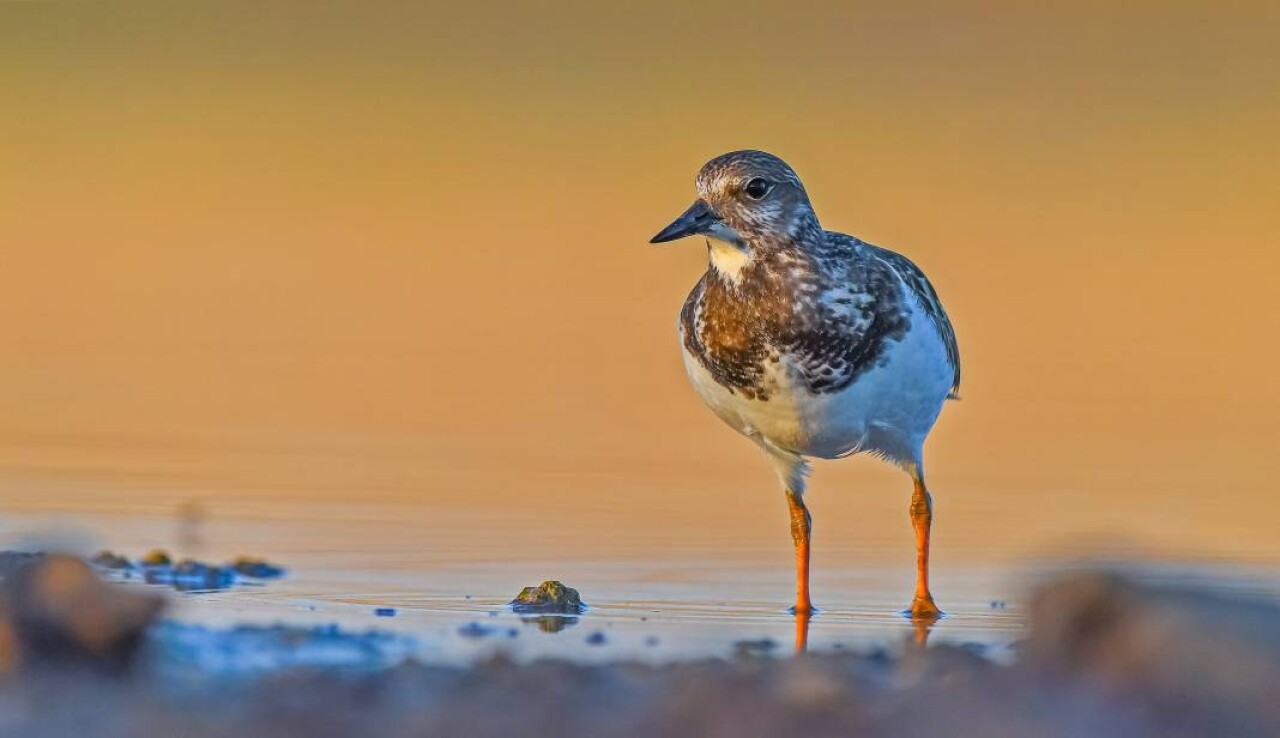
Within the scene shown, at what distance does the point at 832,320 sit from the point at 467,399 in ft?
13.7

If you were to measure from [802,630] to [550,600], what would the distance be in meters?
0.75

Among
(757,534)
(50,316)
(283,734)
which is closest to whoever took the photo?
(283,734)

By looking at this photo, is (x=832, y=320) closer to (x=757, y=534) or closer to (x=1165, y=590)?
(x=757, y=534)

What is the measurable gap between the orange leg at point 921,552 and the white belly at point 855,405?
222 millimetres

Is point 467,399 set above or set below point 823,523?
above

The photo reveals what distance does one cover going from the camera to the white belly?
6.81m

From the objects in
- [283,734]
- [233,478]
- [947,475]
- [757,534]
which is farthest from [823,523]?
[283,734]

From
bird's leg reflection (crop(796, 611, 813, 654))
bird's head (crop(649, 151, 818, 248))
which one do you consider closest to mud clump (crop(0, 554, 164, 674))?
bird's leg reflection (crop(796, 611, 813, 654))

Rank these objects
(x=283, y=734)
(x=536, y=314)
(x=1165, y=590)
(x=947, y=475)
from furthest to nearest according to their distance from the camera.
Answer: (x=536, y=314)
(x=947, y=475)
(x=1165, y=590)
(x=283, y=734)

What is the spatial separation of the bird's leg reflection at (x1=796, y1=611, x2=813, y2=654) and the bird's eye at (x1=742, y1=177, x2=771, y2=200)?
4.71 feet

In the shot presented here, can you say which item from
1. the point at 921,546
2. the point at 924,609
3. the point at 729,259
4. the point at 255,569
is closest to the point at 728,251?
the point at 729,259

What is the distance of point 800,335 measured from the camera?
679cm

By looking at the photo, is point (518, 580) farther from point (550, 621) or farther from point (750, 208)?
point (750, 208)

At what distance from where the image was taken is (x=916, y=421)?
7.18m
